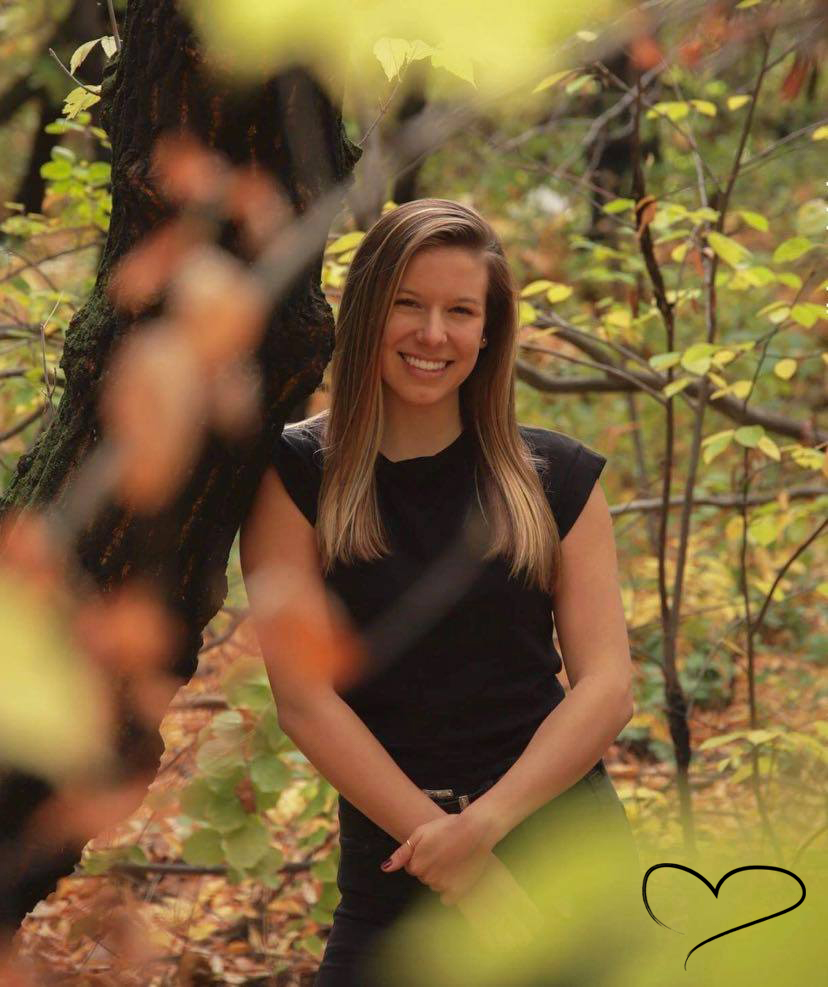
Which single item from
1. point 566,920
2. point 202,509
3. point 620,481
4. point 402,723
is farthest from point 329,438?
point 620,481

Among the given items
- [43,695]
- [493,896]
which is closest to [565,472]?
[493,896]

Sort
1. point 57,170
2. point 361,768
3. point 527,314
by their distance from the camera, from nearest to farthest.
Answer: point 361,768, point 527,314, point 57,170

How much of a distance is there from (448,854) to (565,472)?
2.13 feet

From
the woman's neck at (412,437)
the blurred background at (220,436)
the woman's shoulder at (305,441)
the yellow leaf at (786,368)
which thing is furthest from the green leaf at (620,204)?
the woman's shoulder at (305,441)

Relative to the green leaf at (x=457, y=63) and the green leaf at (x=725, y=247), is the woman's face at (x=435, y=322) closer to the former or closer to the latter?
the green leaf at (x=457, y=63)

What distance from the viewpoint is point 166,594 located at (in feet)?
5.46

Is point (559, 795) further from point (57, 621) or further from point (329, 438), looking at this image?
point (57, 621)

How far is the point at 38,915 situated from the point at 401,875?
2081mm

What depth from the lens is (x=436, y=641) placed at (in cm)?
183

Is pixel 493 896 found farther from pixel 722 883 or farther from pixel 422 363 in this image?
pixel 722 883

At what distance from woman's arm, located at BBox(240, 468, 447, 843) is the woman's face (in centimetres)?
27

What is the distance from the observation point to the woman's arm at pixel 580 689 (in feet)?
5.75

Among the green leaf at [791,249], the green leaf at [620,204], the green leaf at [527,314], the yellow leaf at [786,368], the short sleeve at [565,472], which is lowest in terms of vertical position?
the yellow leaf at [786,368]

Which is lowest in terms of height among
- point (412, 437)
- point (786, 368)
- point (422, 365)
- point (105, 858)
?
point (105, 858)
